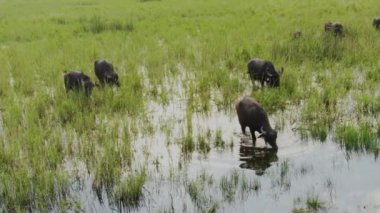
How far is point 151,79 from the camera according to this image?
11.9 m

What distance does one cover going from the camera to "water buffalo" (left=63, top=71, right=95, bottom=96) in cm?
1073

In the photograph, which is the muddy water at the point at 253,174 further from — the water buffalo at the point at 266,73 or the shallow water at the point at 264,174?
the water buffalo at the point at 266,73

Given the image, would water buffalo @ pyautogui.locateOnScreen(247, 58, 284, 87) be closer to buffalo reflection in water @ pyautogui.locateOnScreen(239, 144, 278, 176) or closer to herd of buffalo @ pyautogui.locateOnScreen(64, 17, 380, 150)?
herd of buffalo @ pyautogui.locateOnScreen(64, 17, 380, 150)

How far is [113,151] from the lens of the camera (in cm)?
736

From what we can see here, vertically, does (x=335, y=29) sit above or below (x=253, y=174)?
above

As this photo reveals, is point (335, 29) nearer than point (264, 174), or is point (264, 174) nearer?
point (264, 174)

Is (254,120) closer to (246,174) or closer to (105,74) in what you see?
(246,174)

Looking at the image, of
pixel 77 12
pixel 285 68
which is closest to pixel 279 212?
pixel 285 68

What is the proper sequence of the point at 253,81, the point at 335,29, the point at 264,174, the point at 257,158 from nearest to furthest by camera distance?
the point at 264,174 → the point at 257,158 → the point at 253,81 → the point at 335,29

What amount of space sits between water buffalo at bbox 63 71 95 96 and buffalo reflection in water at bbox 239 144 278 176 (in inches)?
167

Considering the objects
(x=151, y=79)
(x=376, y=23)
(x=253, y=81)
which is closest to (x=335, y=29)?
(x=376, y=23)

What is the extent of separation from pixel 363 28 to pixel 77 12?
591 inches

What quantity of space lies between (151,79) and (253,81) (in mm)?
2442

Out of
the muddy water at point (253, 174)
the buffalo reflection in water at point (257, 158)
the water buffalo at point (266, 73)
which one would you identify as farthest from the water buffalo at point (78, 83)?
the buffalo reflection in water at point (257, 158)
